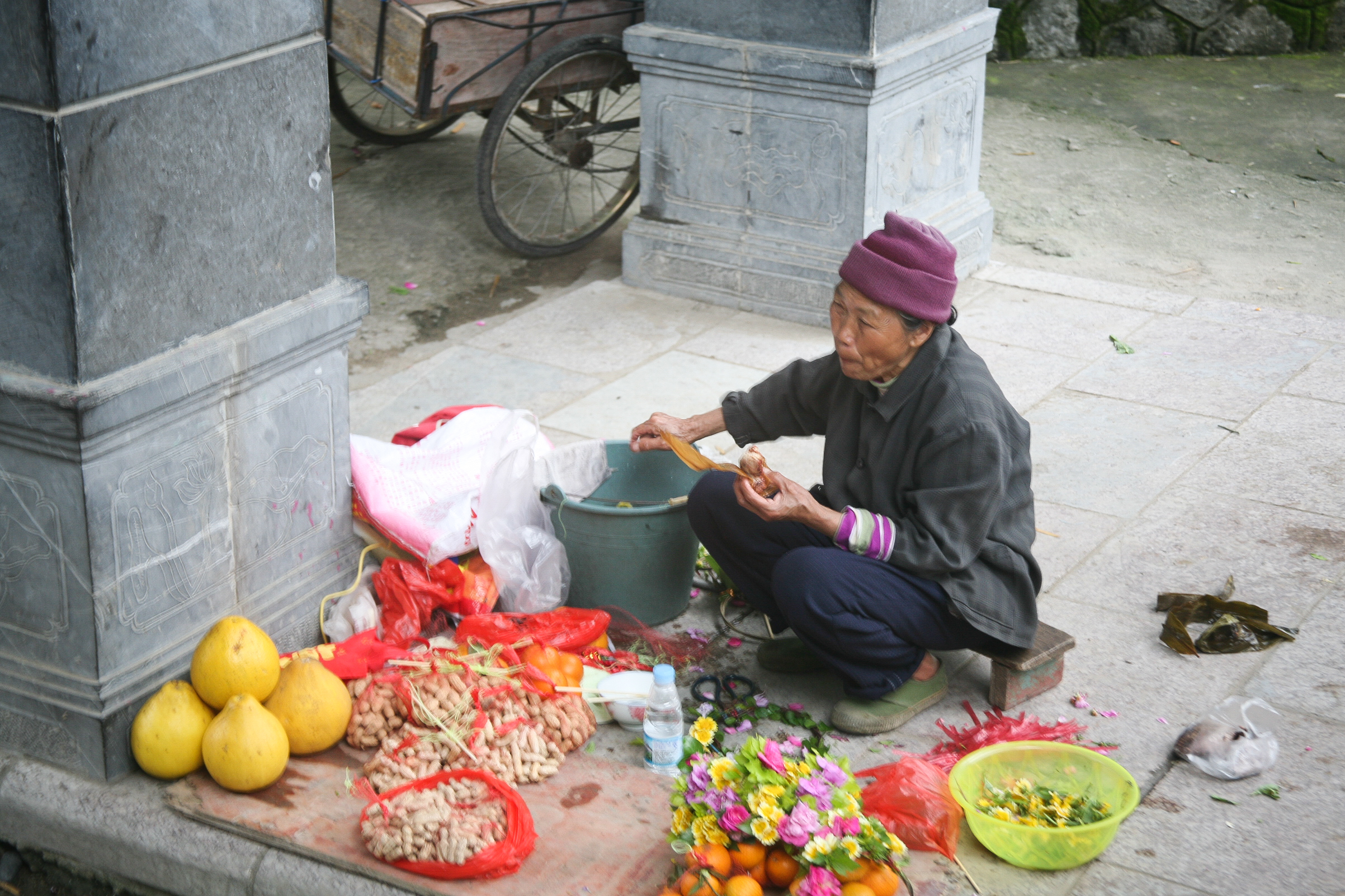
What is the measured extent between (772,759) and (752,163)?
140 inches

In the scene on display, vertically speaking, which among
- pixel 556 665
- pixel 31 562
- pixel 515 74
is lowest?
pixel 556 665

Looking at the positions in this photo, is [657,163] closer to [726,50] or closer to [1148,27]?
[726,50]

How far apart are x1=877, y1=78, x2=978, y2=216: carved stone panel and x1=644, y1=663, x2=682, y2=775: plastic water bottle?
310 centimetres

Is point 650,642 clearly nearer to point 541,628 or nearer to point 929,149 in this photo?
point 541,628

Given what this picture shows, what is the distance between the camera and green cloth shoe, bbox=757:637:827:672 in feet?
11.3

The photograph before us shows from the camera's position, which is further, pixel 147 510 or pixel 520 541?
pixel 520 541

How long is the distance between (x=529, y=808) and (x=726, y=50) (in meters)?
3.57

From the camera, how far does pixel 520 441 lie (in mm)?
3746

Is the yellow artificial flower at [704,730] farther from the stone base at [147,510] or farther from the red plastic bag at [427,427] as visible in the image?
the red plastic bag at [427,427]

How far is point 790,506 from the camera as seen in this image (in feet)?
9.89

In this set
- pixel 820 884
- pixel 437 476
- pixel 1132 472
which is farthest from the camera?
pixel 1132 472

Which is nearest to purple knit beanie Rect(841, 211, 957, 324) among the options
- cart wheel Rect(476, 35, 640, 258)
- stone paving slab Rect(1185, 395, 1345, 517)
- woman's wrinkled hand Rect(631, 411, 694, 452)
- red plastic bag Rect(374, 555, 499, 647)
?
woman's wrinkled hand Rect(631, 411, 694, 452)

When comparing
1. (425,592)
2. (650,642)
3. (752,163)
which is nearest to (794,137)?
(752,163)

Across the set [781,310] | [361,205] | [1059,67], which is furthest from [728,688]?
[1059,67]
